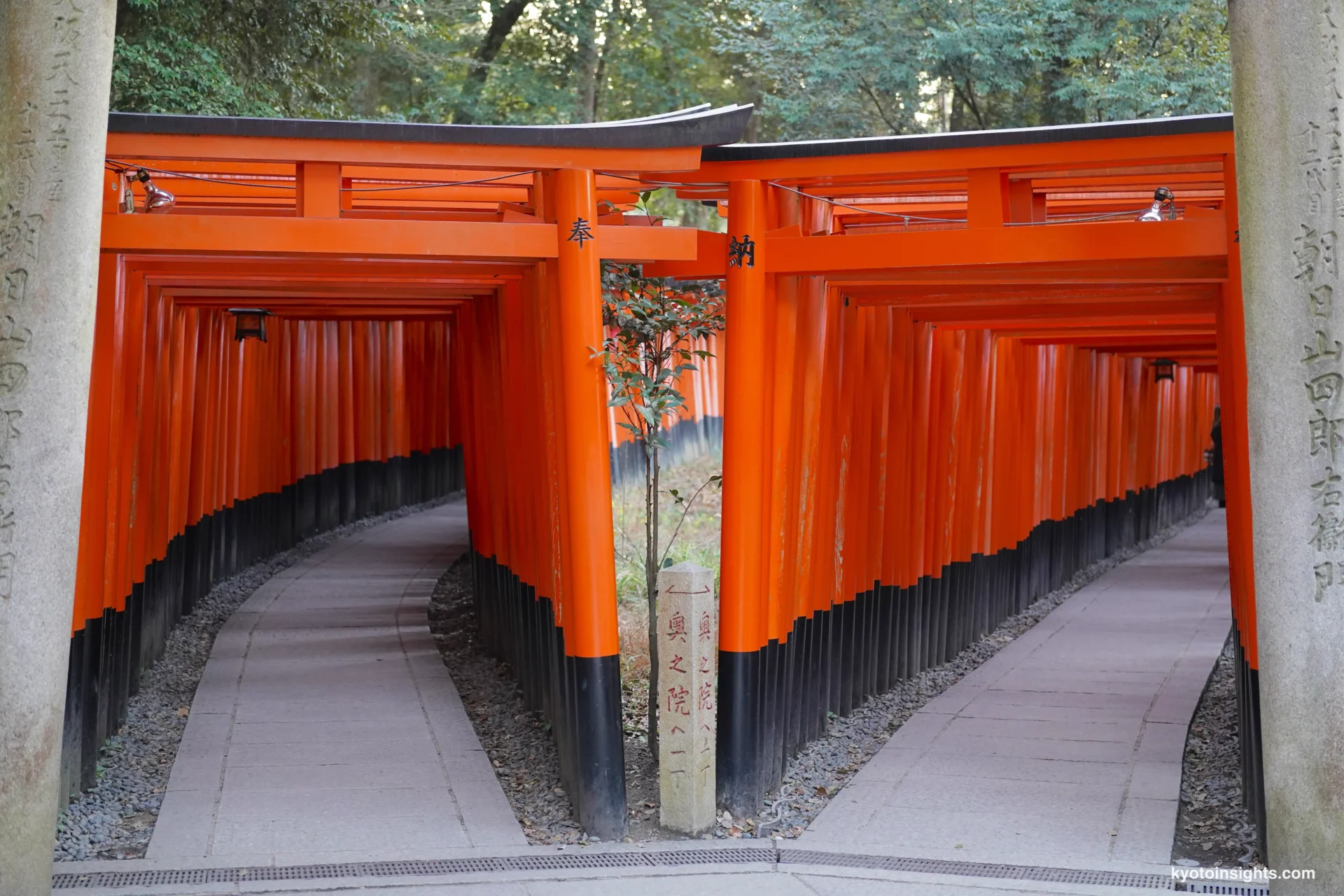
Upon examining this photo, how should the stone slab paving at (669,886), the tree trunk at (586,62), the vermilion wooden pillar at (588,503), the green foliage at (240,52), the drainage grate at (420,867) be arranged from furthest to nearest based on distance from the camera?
1. the tree trunk at (586,62)
2. the green foliage at (240,52)
3. the vermilion wooden pillar at (588,503)
4. the drainage grate at (420,867)
5. the stone slab paving at (669,886)

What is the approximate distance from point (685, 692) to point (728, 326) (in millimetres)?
1593

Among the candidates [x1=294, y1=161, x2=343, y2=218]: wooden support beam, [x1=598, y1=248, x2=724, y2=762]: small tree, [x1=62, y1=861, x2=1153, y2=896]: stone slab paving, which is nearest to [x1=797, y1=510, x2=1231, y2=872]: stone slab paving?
[x1=62, y1=861, x2=1153, y2=896]: stone slab paving

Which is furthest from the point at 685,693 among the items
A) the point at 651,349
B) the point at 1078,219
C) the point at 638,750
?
the point at 1078,219

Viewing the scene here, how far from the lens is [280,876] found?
514 centimetres

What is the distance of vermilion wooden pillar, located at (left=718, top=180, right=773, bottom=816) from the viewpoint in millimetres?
6016

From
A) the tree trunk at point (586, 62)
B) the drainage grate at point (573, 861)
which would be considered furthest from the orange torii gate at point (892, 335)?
the tree trunk at point (586, 62)

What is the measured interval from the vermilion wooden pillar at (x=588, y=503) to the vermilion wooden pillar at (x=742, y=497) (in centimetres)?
55

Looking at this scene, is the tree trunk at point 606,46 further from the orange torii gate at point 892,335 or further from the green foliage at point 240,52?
the orange torii gate at point 892,335

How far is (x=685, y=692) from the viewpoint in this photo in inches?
223

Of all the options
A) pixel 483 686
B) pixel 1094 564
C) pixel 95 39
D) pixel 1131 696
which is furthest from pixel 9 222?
pixel 1094 564

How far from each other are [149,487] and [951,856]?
5.58 metres

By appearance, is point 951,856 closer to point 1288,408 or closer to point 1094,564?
point 1288,408

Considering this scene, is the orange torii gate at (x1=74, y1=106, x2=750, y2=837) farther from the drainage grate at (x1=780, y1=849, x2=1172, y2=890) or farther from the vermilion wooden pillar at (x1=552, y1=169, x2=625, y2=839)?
the drainage grate at (x1=780, y1=849, x2=1172, y2=890)

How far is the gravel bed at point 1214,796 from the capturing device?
548 centimetres
